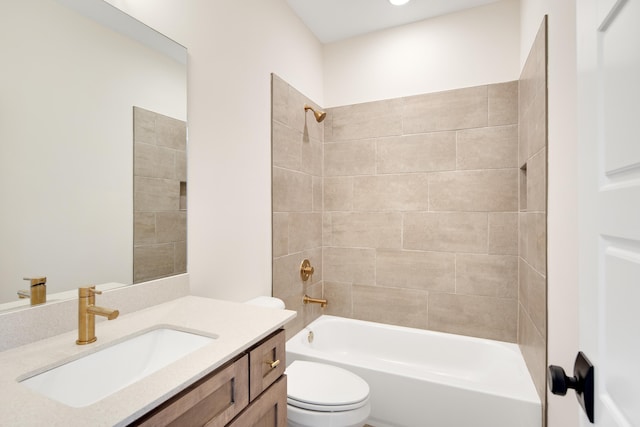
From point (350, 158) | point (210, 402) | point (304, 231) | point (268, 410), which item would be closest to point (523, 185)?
point (350, 158)

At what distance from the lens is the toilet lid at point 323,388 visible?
4.55 ft

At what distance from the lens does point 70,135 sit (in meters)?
1.00

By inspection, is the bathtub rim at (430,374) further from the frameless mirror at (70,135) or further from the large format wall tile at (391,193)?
the frameless mirror at (70,135)

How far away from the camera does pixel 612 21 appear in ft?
1.66

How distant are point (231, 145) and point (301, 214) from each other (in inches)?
34.7

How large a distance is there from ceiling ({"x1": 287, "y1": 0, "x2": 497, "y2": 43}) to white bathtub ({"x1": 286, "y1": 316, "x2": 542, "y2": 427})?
2454 millimetres

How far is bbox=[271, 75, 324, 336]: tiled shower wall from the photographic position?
82.1 inches

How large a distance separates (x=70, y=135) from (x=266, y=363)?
1005 mm

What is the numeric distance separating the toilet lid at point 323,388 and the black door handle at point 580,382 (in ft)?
3.32

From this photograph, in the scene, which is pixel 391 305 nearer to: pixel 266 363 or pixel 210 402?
pixel 266 363

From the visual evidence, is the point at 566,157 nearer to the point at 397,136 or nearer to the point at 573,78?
the point at 573,78

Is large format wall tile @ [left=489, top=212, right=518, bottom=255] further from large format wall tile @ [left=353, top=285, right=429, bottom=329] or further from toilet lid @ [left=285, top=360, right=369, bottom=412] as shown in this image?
toilet lid @ [left=285, top=360, right=369, bottom=412]

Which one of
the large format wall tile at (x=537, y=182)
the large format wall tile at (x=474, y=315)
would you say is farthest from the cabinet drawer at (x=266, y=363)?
the large format wall tile at (x=474, y=315)

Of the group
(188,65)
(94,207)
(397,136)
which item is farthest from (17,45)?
(397,136)
